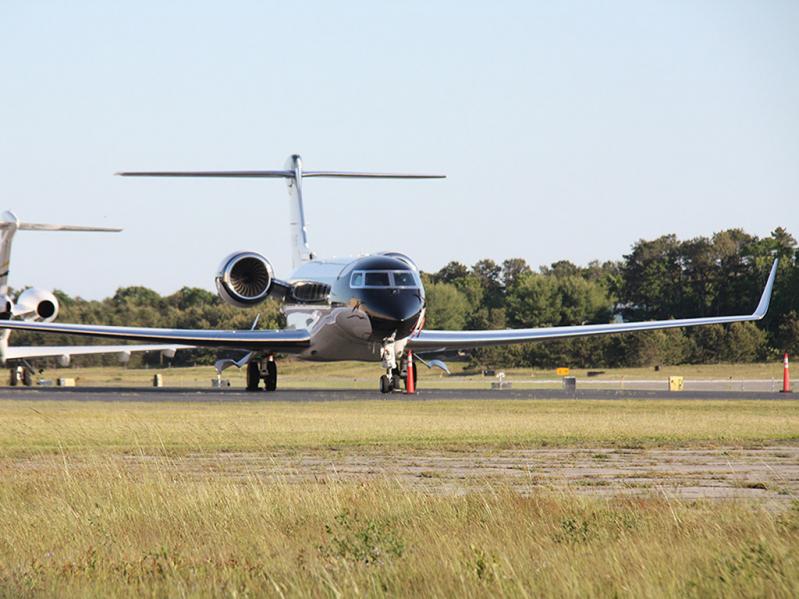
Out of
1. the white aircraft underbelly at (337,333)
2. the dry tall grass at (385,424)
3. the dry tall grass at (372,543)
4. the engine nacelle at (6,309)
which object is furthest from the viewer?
the engine nacelle at (6,309)

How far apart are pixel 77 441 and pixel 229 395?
60.5 ft

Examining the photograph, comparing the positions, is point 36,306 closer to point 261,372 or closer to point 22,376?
point 22,376

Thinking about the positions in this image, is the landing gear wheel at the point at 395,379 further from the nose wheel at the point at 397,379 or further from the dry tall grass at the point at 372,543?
the dry tall grass at the point at 372,543

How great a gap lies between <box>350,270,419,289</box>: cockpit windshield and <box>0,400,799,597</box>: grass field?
60.8 ft

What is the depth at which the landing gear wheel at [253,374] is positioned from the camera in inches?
1735

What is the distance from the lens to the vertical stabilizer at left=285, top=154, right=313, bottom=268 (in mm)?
50750

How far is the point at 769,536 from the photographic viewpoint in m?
10.0

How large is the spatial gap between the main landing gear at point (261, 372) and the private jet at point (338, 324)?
0.11 feet

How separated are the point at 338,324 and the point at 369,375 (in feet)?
101

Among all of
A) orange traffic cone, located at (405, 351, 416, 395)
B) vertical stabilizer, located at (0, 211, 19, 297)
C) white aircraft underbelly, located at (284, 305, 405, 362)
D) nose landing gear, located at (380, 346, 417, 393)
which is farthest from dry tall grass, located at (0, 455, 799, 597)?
vertical stabilizer, located at (0, 211, 19, 297)

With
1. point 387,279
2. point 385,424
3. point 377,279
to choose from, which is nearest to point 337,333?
point 377,279

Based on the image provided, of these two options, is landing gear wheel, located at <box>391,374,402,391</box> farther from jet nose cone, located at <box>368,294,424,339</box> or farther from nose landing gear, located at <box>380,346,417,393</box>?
jet nose cone, located at <box>368,294,424,339</box>

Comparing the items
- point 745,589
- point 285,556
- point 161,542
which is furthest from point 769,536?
point 161,542

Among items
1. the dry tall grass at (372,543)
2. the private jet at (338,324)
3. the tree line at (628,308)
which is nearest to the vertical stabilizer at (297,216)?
the private jet at (338,324)
